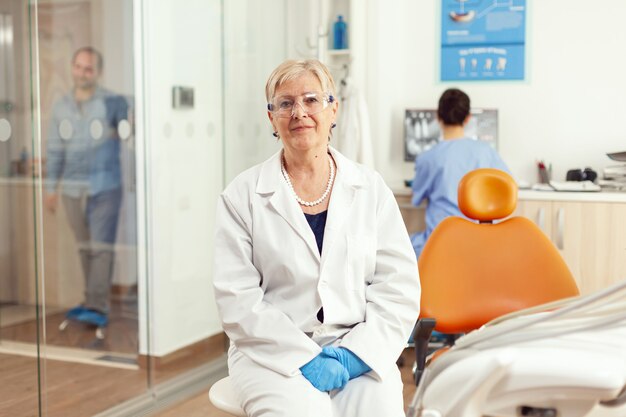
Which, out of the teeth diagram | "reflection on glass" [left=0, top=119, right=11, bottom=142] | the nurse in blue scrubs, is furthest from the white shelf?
"reflection on glass" [left=0, top=119, right=11, bottom=142]

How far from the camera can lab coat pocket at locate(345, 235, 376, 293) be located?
2010 mm

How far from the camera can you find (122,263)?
139 inches

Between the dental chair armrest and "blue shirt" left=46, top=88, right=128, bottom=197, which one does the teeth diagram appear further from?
the dental chair armrest

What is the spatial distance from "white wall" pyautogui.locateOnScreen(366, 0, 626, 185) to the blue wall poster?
4 cm

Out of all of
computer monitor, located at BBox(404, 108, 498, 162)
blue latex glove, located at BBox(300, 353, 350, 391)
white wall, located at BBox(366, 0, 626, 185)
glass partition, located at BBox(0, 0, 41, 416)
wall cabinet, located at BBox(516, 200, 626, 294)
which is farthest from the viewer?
computer monitor, located at BBox(404, 108, 498, 162)

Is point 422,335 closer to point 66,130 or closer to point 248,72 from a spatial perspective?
point 66,130

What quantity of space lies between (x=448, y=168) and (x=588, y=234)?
705 millimetres

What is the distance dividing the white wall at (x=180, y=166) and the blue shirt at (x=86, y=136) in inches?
7.4

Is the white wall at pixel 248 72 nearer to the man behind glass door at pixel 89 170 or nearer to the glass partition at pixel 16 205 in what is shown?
the man behind glass door at pixel 89 170

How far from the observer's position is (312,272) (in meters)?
1.98

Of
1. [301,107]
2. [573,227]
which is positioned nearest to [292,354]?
[301,107]

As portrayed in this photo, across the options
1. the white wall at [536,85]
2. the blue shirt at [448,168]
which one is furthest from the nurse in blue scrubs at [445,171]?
the white wall at [536,85]

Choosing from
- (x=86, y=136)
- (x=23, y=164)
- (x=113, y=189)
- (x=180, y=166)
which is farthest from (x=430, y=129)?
(x=23, y=164)

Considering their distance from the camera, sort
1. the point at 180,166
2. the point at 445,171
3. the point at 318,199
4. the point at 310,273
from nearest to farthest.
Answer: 1. the point at 310,273
2. the point at 318,199
3. the point at 180,166
4. the point at 445,171
